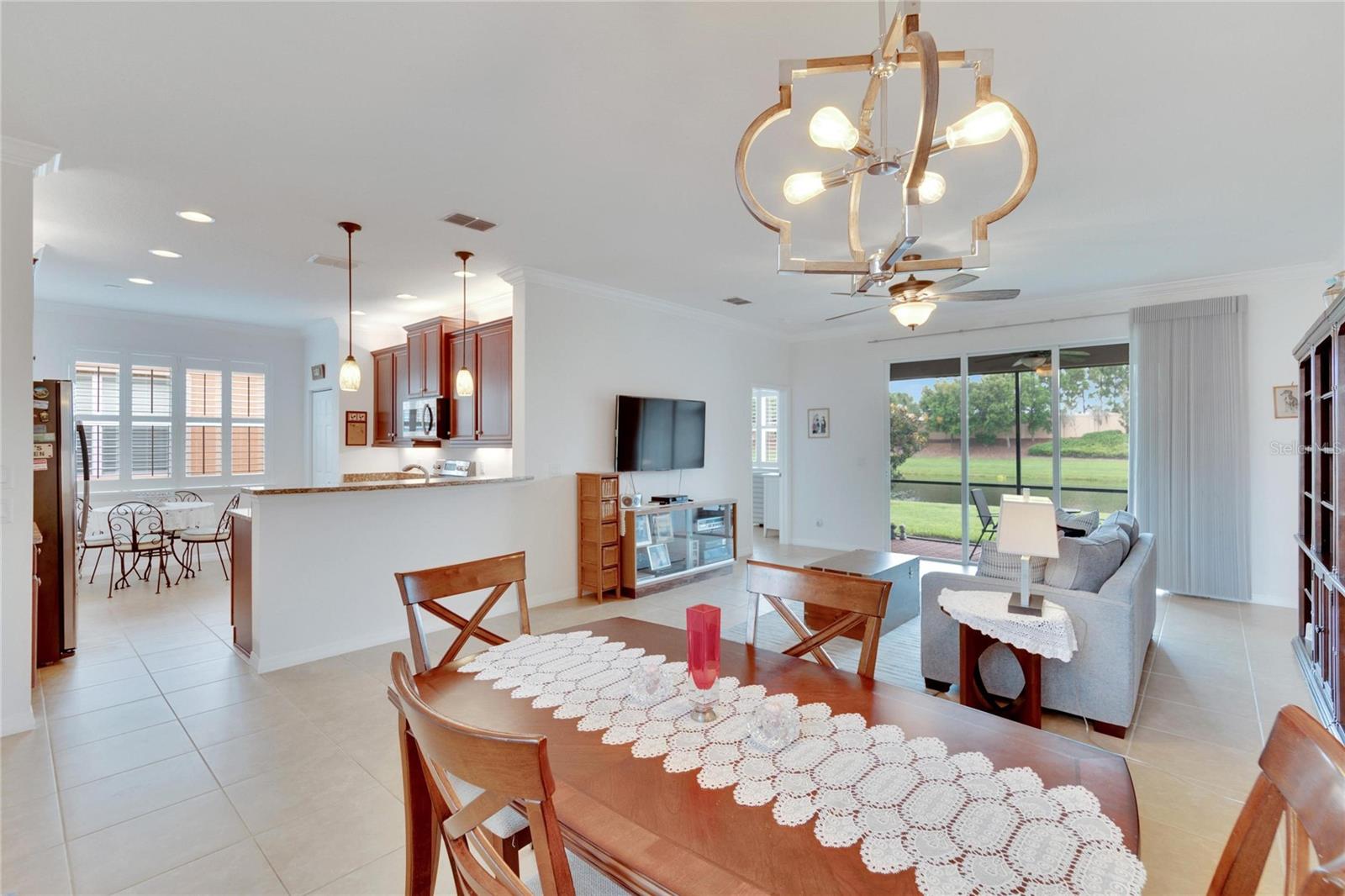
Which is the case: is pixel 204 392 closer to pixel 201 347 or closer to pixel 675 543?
pixel 201 347

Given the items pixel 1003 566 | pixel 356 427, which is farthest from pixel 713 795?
pixel 356 427

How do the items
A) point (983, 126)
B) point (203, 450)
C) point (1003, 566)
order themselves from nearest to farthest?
point (983, 126) → point (1003, 566) → point (203, 450)

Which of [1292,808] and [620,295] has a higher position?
[620,295]

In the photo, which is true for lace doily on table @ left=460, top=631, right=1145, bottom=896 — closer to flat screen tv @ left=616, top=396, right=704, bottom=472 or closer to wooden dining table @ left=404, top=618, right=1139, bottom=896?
wooden dining table @ left=404, top=618, right=1139, bottom=896

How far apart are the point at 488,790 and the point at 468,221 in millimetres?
3681

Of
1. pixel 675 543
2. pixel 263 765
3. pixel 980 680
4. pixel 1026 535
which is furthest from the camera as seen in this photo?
pixel 675 543

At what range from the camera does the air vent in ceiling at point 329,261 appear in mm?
4539

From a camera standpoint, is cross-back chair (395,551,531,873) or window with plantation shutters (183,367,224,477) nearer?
cross-back chair (395,551,531,873)

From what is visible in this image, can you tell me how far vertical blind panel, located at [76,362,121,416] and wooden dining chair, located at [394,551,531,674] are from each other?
6689 millimetres

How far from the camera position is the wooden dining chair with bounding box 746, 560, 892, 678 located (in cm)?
176

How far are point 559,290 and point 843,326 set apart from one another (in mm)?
3656

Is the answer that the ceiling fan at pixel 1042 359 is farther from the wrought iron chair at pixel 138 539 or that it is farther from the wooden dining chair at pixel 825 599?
the wrought iron chair at pixel 138 539

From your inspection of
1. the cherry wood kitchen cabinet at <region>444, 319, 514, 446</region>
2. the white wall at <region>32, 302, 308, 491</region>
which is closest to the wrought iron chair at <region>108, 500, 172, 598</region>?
the white wall at <region>32, 302, 308, 491</region>

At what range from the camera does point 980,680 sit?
9.82 feet
